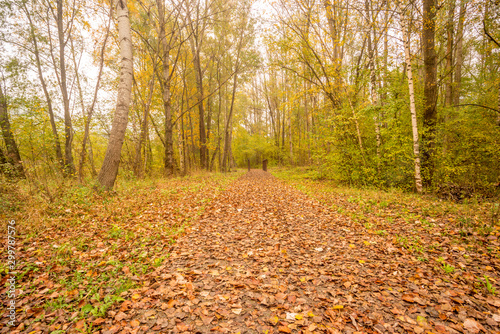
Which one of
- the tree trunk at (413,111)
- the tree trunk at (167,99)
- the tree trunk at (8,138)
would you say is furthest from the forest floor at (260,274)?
the tree trunk at (167,99)

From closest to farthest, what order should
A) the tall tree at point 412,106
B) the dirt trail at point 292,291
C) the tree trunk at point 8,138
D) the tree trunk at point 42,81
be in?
the dirt trail at point 292,291, the tall tree at point 412,106, the tree trunk at point 8,138, the tree trunk at point 42,81

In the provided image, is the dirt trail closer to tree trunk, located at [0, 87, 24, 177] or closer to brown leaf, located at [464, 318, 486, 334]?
brown leaf, located at [464, 318, 486, 334]

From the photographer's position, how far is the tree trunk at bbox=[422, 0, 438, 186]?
7332mm

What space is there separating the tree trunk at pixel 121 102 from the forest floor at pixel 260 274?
4.97 feet

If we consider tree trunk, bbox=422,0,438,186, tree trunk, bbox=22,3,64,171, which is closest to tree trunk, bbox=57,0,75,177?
tree trunk, bbox=22,3,64,171

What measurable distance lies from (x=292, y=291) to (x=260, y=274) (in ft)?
1.81

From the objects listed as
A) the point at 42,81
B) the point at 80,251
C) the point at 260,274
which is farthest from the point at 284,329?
the point at 42,81

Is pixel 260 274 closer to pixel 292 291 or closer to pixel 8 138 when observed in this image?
pixel 292 291

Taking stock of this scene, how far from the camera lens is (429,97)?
773cm

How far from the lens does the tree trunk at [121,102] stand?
6266 millimetres

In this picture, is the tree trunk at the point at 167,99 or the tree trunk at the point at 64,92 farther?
the tree trunk at the point at 167,99

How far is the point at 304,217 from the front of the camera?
5.68 meters

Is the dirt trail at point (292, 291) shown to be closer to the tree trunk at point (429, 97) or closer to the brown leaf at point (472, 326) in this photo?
the brown leaf at point (472, 326)

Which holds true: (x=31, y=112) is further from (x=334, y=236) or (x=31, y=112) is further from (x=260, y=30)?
(x=334, y=236)
